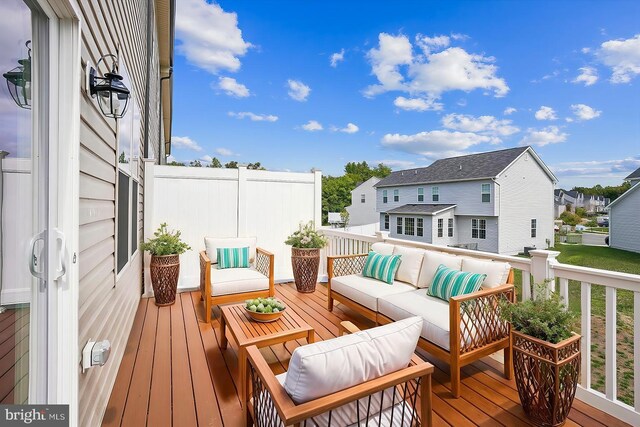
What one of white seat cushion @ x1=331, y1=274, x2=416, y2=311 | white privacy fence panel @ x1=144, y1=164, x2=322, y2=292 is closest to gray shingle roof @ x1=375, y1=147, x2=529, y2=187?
white privacy fence panel @ x1=144, y1=164, x2=322, y2=292

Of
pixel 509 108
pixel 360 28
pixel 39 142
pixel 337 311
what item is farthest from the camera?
pixel 509 108

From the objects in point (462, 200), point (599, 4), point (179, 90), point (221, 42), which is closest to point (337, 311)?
point (221, 42)

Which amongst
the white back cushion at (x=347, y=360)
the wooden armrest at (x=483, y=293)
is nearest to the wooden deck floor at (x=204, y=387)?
the wooden armrest at (x=483, y=293)

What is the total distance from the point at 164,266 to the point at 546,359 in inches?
167

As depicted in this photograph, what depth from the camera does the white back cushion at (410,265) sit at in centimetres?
346

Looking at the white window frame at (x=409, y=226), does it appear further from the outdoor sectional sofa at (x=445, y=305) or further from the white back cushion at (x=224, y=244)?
the outdoor sectional sofa at (x=445, y=305)

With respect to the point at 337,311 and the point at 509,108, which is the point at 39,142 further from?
the point at 509,108

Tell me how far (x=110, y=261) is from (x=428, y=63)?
20.5 metres

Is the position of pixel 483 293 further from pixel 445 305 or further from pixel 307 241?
pixel 307 241

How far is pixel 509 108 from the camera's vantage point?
28.2 meters

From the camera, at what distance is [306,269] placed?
4.96 meters

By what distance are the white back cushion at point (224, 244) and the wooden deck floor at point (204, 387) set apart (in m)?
1.16

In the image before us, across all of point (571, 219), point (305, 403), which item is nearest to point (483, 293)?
point (305, 403)

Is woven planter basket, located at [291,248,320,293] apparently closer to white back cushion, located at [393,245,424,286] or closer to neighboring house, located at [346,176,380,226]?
white back cushion, located at [393,245,424,286]
